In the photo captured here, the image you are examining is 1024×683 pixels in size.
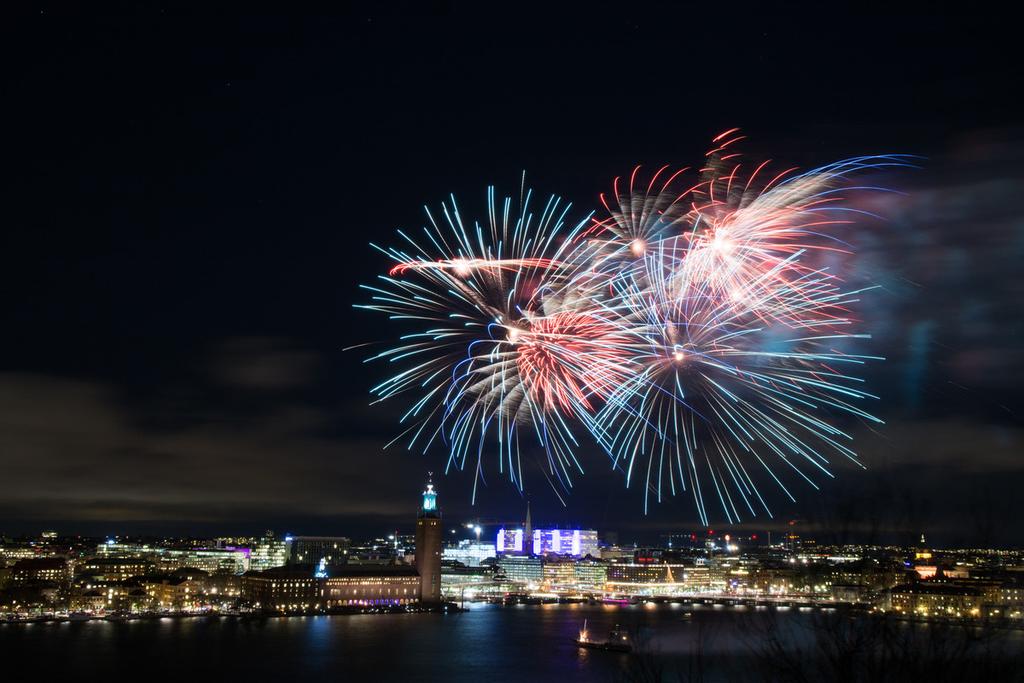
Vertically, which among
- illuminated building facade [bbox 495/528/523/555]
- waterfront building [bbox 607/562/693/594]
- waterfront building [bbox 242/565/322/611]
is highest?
waterfront building [bbox 242/565/322/611]

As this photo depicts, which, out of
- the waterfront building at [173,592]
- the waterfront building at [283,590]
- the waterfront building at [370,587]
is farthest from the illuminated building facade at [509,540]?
the waterfront building at [173,592]

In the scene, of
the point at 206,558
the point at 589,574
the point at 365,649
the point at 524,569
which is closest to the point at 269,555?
the point at 206,558

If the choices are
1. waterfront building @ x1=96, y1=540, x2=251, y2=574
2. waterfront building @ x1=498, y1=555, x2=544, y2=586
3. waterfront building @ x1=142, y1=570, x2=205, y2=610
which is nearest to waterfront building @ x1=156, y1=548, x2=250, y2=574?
waterfront building @ x1=96, y1=540, x2=251, y2=574

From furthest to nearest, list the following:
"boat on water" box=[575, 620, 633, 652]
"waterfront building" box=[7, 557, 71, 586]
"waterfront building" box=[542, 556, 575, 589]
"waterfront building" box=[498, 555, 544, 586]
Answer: "waterfront building" box=[498, 555, 544, 586] → "waterfront building" box=[542, 556, 575, 589] → "waterfront building" box=[7, 557, 71, 586] → "boat on water" box=[575, 620, 633, 652]

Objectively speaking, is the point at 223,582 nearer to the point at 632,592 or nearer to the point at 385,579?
the point at 385,579

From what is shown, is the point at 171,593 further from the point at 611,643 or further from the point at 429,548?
the point at 611,643

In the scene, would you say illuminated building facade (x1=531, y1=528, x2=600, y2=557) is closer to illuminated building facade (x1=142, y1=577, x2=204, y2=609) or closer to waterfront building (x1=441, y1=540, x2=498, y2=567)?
waterfront building (x1=441, y1=540, x2=498, y2=567)

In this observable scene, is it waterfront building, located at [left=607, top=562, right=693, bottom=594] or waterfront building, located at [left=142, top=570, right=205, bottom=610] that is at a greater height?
waterfront building, located at [left=142, top=570, right=205, bottom=610]
